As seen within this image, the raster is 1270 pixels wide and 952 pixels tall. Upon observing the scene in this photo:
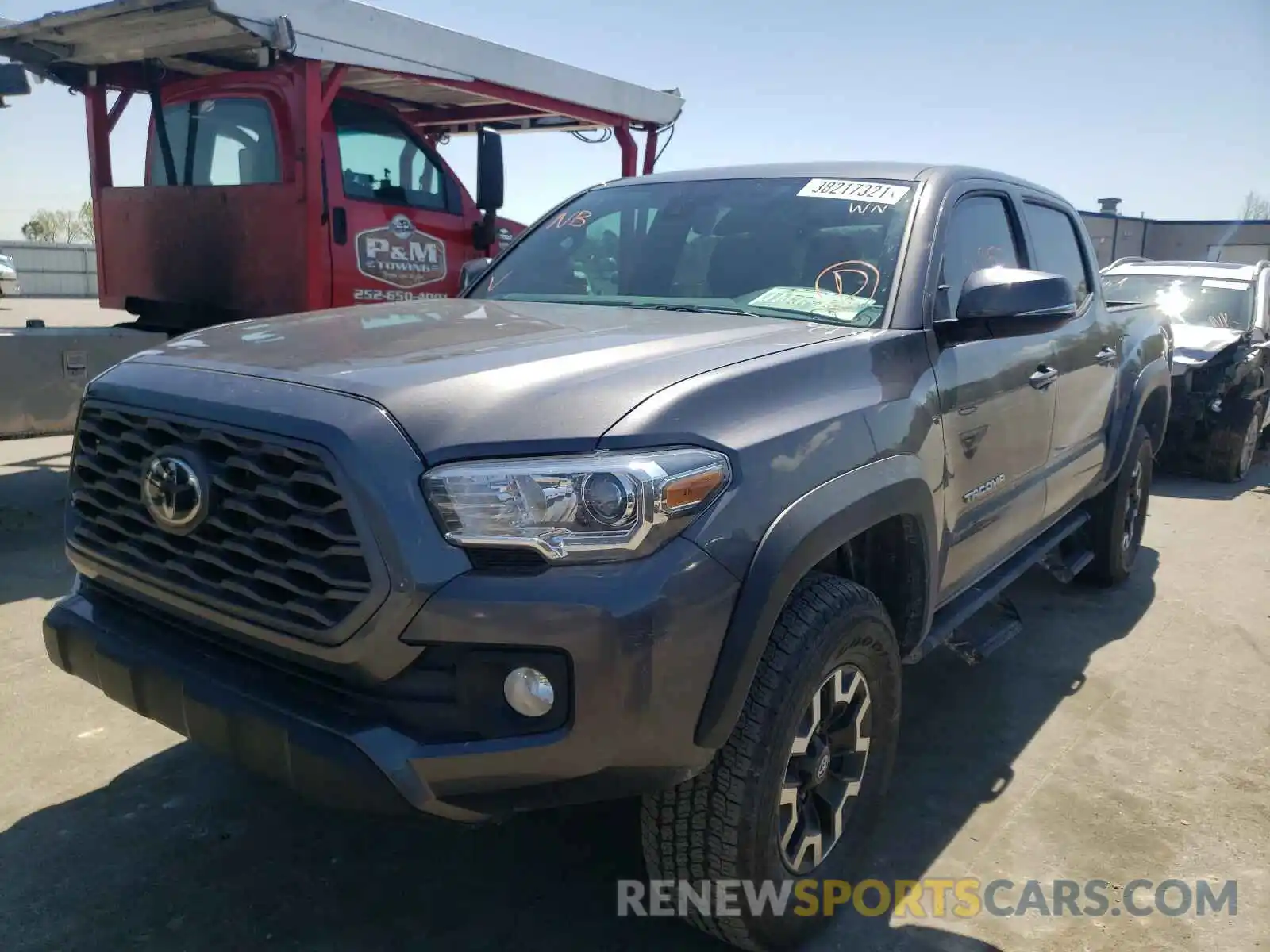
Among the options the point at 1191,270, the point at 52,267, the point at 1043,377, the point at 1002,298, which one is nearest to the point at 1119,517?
the point at 1043,377

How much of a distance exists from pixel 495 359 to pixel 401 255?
421 cm

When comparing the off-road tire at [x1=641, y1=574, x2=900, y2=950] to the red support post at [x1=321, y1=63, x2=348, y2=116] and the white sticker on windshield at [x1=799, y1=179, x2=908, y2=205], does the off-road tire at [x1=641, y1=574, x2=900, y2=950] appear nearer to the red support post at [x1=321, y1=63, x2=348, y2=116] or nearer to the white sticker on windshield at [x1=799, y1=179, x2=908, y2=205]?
the white sticker on windshield at [x1=799, y1=179, x2=908, y2=205]

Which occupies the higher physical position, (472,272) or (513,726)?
(472,272)

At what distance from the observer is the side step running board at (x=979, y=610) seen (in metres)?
3.07

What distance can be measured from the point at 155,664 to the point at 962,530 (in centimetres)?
224

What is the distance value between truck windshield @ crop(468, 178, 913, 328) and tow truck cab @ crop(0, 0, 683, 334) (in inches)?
92.8

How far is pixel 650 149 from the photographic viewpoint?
7746 millimetres

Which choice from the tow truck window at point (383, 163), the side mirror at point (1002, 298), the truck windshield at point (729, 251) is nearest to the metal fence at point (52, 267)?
the tow truck window at point (383, 163)

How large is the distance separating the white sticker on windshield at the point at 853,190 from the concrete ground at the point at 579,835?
1862 millimetres

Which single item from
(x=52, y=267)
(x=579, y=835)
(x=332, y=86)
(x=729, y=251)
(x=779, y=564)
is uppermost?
(x=332, y=86)

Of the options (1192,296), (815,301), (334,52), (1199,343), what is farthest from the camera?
(1192,296)

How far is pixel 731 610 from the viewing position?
197 centimetres

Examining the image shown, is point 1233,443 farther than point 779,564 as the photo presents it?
Yes

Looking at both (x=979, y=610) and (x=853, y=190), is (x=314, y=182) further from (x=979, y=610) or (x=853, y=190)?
(x=979, y=610)
